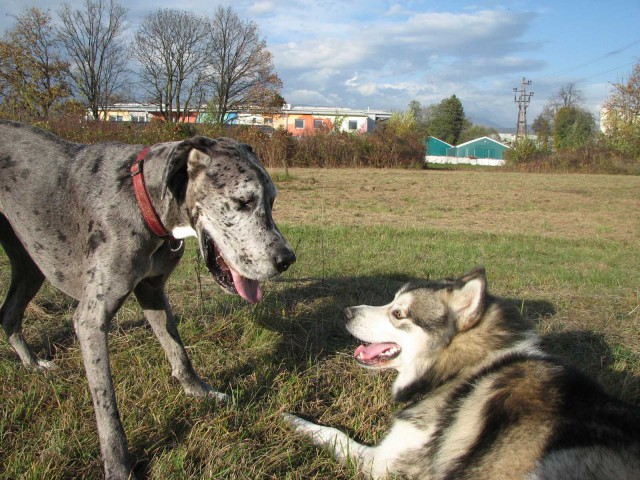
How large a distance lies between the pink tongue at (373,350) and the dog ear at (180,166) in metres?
1.65

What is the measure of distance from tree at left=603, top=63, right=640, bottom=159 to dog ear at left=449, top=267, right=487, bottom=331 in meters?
46.1

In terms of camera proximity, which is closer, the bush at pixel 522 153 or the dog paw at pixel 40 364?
the dog paw at pixel 40 364

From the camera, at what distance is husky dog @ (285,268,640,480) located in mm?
2424

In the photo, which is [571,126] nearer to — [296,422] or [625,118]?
[625,118]

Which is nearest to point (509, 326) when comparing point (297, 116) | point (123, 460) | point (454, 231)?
point (123, 460)

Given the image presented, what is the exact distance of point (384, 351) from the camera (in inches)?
144

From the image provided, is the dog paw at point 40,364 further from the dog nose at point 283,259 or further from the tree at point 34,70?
the tree at point 34,70

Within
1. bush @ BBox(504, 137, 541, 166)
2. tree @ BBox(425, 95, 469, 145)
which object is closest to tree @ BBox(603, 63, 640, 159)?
bush @ BBox(504, 137, 541, 166)

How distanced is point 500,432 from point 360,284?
3.69 m

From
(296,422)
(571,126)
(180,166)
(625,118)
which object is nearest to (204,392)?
(296,422)

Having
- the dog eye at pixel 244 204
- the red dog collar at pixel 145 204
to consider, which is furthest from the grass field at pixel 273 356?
the dog eye at pixel 244 204

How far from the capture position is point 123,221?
3102 mm

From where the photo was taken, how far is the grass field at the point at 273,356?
117 inches

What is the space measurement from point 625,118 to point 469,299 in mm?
53354
